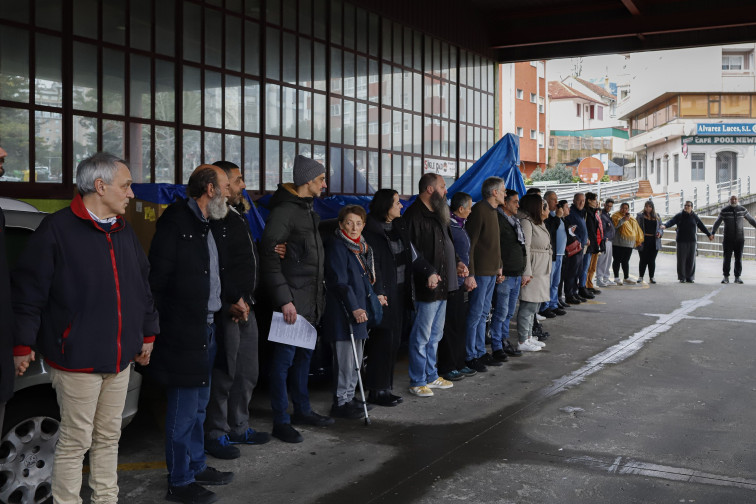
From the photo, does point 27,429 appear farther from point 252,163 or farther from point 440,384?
point 252,163

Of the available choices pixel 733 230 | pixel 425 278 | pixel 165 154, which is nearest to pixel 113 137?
pixel 165 154

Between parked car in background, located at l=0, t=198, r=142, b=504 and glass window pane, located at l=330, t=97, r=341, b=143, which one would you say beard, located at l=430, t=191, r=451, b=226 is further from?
glass window pane, located at l=330, t=97, r=341, b=143

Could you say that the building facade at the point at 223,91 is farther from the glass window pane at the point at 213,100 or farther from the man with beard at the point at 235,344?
the man with beard at the point at 235,344

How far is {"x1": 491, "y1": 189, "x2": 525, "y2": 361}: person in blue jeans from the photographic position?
9070 mm

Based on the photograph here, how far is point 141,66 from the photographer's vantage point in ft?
27.5

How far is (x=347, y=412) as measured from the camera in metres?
6.56

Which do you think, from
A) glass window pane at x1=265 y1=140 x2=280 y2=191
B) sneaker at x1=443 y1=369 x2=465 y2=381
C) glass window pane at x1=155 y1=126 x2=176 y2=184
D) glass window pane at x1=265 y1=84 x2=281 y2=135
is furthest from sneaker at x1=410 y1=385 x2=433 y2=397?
glass window pane at x1=265 y1=84 x2=281 y2=135

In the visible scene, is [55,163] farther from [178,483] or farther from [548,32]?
[548,32]

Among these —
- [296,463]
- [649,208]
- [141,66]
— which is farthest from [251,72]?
[649,208]

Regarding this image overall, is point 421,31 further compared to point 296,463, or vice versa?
point 421,31

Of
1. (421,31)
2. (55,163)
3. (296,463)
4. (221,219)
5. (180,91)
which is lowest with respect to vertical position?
(296,463)

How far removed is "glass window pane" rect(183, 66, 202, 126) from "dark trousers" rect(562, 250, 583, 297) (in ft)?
23.8

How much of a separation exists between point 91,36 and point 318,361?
382 cm

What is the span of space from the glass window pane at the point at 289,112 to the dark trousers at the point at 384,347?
414cm
